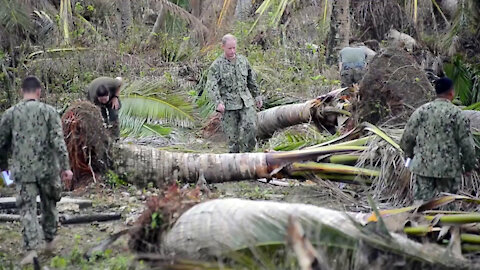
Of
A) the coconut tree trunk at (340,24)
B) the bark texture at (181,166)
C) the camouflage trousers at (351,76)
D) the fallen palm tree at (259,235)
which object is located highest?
the coconut tree trunk at (340,24)

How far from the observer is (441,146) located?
7.14m

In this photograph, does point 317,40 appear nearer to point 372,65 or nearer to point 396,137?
point 372,65

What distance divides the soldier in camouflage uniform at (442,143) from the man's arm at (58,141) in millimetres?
3401

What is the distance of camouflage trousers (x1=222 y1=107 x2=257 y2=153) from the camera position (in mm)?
10555

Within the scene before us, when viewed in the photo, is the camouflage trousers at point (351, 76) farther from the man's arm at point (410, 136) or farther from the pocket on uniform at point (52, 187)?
the pocket on uniform at point (52, 187)

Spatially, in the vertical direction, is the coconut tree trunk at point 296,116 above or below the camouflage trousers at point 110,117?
below

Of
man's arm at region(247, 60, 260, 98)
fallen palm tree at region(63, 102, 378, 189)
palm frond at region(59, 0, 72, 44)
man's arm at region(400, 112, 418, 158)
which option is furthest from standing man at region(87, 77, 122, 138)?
palm frond at region(59, 0, 72, 44)

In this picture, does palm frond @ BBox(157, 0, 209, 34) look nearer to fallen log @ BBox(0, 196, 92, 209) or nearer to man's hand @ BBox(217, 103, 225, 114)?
man's hand @ BBox(217, 103, 225, 114)

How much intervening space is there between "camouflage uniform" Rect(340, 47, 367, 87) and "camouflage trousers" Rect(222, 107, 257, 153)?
8.79 feet

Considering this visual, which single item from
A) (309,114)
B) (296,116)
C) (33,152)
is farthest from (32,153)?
(296,116)

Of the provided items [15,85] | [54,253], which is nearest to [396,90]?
[54,253]

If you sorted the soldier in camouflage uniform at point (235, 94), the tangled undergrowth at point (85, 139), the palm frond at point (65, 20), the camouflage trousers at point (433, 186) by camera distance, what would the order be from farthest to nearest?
the palm frond at point (65, 20)
the soldier in camouflage uniform at point (235, 94)
the tangled undergrowth at point (85, 139)
the camouflage trousers at point (433, 186)

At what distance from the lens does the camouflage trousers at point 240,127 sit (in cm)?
1055

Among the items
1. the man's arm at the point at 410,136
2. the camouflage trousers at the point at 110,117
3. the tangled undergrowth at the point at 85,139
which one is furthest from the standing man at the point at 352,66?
the man's arm at the point at 410,136
